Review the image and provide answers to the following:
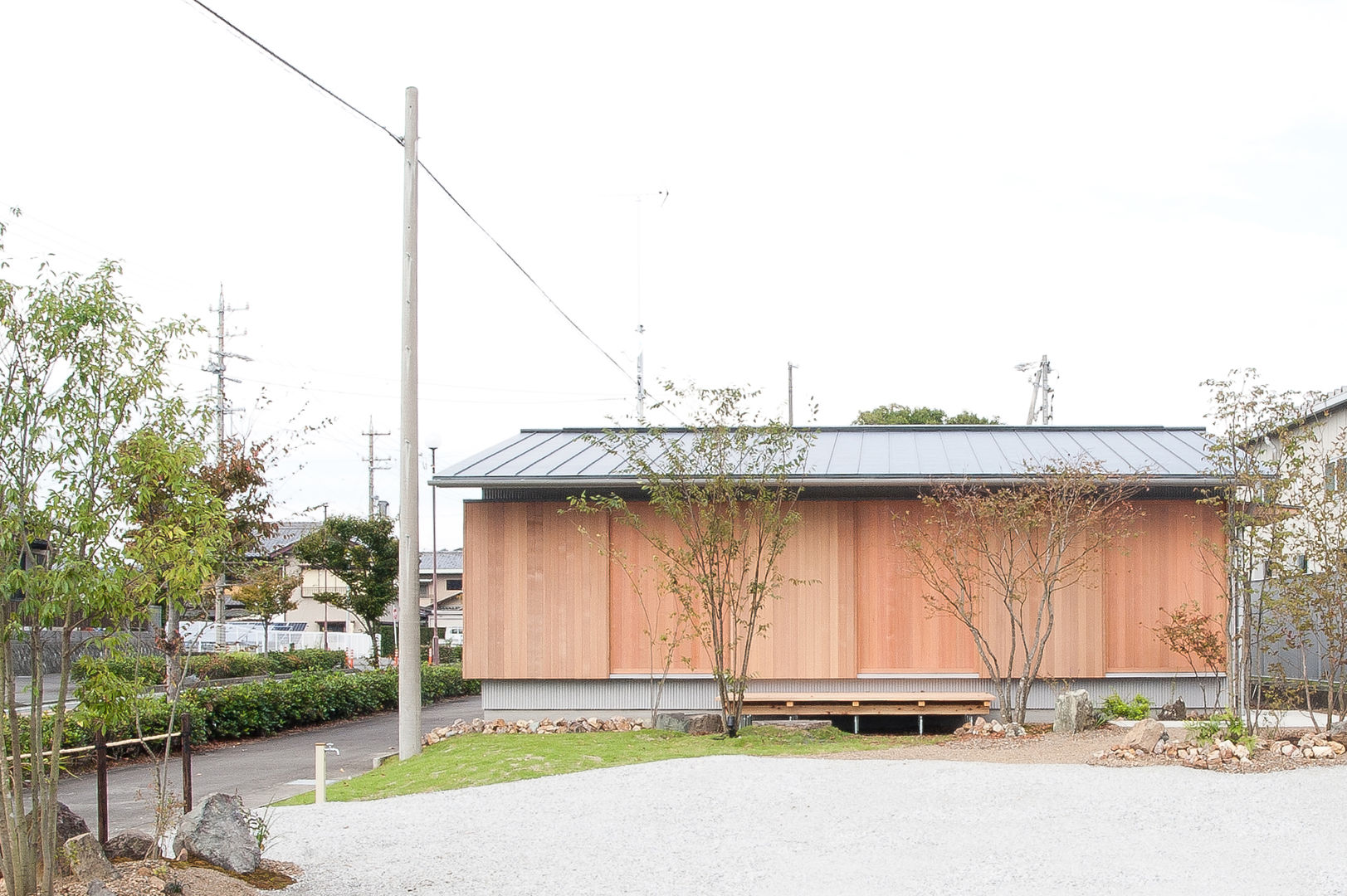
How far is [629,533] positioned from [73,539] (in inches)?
351

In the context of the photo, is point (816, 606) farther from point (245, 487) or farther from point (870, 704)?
point (245, 487)

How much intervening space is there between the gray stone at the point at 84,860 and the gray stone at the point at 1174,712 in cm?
1102

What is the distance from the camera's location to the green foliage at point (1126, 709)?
1285 cm

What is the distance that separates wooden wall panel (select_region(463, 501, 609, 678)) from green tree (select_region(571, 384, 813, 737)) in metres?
0.79

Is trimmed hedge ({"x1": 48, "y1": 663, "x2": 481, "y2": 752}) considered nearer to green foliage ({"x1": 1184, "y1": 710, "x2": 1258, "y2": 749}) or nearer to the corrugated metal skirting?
the corrugated metal skirting

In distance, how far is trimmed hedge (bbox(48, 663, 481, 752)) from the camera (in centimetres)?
1722

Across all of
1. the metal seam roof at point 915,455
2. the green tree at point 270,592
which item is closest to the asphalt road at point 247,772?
the metal seam roof at point 915,455

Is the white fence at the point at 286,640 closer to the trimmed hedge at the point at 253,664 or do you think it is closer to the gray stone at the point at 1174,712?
the trimmed hedge at the point at 253,664

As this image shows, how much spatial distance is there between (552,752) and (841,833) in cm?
445

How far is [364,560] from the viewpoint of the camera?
3222cm

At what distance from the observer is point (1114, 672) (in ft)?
46.0

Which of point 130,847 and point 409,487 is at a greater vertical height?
point 409,487

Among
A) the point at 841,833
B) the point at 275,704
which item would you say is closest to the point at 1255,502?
the point at 841,833

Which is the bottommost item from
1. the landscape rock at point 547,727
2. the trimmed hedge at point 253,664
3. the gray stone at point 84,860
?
the trimmed hedge at point 253,664
